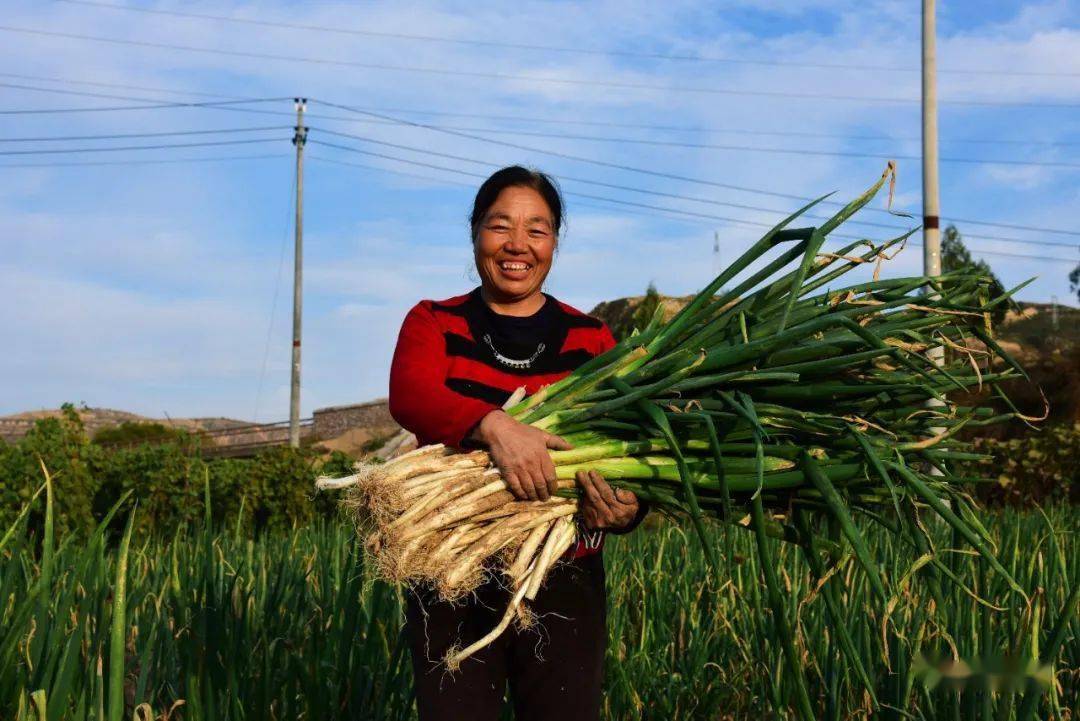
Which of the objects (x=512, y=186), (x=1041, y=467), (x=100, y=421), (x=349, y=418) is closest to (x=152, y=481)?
(x=512, y=186)

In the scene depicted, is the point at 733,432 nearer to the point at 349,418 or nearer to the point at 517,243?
the point at 517,243

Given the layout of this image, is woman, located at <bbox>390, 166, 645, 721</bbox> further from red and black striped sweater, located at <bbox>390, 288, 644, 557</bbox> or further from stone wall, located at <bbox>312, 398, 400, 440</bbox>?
stone wall, located at <bbox>312, 398, 400, 440</bbox>

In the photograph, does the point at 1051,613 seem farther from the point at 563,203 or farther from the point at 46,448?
the point at 46,448

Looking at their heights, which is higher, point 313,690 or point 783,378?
point 783,378

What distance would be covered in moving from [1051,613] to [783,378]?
1.74 m

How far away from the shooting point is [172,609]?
287 centimetres

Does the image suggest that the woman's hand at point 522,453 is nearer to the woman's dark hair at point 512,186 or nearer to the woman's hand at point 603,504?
the woman's hand at point 603,504

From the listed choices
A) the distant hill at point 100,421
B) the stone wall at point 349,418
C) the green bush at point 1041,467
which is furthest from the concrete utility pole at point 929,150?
the distant hill at point 100,421

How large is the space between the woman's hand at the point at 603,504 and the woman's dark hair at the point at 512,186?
0.71 meters

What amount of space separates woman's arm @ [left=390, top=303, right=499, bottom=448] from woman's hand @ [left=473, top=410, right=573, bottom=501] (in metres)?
0.05

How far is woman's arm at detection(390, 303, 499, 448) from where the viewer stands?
1979 millimetres

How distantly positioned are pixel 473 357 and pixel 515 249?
251 mm

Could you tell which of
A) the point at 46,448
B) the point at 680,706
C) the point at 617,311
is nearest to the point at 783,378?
the point at 680,706

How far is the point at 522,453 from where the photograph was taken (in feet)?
6.13
